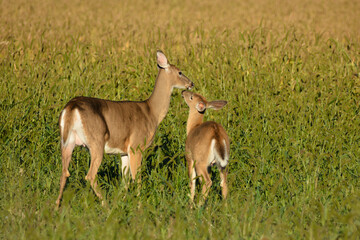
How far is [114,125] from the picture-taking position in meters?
6.47

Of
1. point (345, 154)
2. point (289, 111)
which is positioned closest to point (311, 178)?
point (345, 154)

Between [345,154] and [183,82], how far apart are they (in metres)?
2.42

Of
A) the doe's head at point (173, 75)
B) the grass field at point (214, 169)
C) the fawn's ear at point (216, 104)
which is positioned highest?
the doe's head at point (173, 75)

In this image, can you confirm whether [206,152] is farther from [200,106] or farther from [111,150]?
[111,150]

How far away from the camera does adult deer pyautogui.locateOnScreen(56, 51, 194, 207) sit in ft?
19.4

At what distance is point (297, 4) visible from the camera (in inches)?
967

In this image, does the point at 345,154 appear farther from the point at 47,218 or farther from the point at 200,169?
the point at 47,218

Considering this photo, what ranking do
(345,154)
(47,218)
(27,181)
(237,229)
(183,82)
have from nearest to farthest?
(237,229) < (47,218) < (27,181) < (345,154) < (183,82)

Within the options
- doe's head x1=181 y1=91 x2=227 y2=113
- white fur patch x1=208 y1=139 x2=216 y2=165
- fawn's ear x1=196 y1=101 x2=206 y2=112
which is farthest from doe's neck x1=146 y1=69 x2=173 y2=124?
white fur patch x1=208 y1=139 x2=216 y2=165

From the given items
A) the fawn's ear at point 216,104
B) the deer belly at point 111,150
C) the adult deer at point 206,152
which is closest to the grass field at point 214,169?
the adult deer at point 206,152

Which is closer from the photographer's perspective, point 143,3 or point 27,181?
point 27,181

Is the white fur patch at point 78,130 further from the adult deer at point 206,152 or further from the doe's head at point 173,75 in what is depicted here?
the doe's head at point 173,75

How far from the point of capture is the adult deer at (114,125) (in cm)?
591

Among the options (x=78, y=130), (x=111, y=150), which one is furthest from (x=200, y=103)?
(x=78, y=130)
